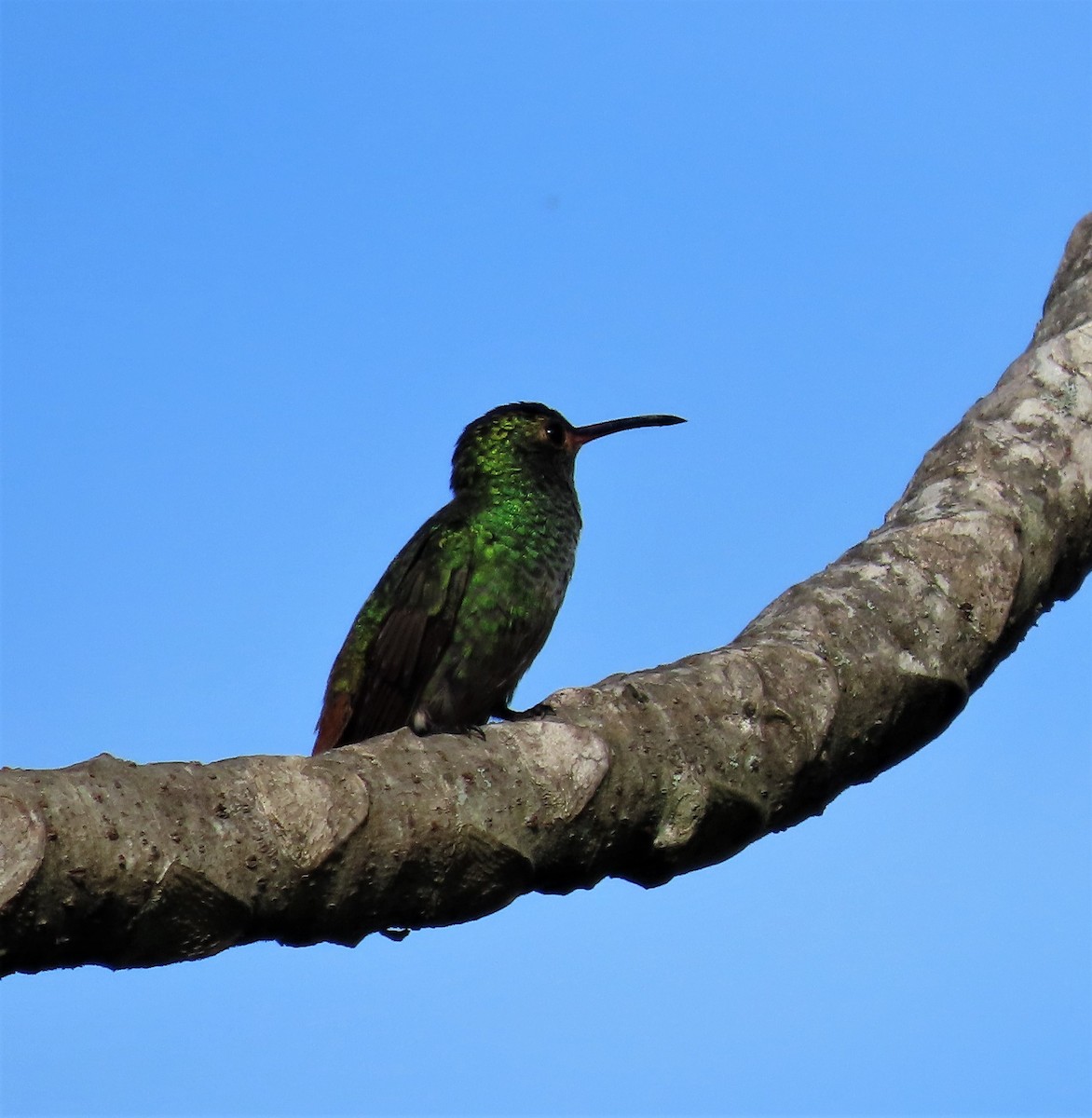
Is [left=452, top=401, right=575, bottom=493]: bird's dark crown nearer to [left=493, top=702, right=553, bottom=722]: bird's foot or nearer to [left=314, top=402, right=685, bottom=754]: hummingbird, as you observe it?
[left=314, top=402, right=685, bottom=754]: hummingbird

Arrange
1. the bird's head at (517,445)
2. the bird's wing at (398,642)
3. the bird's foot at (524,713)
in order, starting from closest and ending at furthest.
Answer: the bird's foot at (524,713) < the bird's wing at (398,642) < the bird's head at (517,445)

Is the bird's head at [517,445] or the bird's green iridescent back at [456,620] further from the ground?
the bird's head at [517,445]

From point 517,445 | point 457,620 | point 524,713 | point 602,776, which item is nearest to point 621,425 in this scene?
point 517,445

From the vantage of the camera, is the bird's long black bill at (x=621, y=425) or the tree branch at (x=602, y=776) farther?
the bird's long black bill at (x=621, y=425)

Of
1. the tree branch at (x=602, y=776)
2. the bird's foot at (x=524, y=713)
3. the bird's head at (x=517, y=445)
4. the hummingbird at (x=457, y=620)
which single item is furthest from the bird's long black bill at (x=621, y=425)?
the tree branch at (x=602, y=776)

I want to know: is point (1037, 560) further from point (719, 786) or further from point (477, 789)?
point (477, 789)

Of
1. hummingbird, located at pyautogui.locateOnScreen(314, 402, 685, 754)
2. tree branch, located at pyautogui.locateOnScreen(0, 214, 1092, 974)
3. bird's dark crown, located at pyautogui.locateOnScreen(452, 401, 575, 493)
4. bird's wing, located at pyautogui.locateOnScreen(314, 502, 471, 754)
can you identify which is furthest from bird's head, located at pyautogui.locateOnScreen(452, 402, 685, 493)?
tree branch, located at pyautogui.locateOnScreen(0, 214, 1092, 974)

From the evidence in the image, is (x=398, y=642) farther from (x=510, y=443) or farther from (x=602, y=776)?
(x=602, y=776)

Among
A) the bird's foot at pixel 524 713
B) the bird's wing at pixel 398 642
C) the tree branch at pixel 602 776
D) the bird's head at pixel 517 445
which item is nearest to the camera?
the tree branch at pixel 602 776

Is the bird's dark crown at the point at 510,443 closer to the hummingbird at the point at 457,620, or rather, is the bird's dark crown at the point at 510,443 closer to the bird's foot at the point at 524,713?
the hummingbird at the point at 457,620
